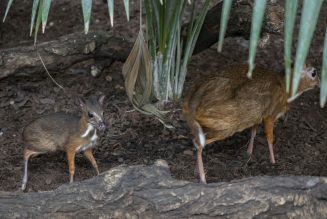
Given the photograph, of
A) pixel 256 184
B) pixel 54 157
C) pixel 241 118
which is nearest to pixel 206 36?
pixel 241 118

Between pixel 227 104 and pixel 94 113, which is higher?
pixel 227 104

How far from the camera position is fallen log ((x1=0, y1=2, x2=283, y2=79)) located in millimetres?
5484

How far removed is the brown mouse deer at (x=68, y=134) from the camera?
4.82 metres

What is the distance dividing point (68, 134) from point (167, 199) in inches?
64.2

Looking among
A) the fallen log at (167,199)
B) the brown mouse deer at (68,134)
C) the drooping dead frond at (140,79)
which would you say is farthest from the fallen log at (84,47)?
the fallen log at (167,199)

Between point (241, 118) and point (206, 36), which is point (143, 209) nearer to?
point (241, 118)

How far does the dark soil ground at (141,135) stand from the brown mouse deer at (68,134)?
0.64 ft

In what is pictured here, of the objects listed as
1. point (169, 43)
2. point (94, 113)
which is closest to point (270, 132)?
point (169, 43)

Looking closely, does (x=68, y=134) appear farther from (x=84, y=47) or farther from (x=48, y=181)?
(x=84, y=47)

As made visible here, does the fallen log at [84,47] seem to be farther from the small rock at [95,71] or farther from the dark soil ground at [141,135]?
the small rock at [95,71]

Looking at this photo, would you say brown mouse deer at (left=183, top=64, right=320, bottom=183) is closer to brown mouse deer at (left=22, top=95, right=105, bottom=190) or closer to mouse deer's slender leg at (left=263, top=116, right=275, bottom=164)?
mouse deer's slender leg at (left=263, top=116, right=275, bottom=164)

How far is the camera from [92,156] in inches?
194

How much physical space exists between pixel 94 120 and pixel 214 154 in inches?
41.4

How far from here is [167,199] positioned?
11.3 ft
